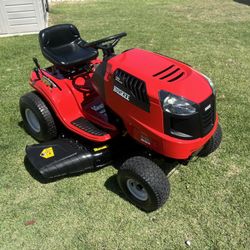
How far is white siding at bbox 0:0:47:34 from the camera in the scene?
314 inches

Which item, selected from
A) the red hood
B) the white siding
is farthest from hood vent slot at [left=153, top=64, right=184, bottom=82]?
the white siding

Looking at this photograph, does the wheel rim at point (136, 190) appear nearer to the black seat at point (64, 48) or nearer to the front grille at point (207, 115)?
the front grille at point (207, 115)

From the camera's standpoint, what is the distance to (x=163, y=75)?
3.09 metres

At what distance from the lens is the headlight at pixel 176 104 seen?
2910 millimetres

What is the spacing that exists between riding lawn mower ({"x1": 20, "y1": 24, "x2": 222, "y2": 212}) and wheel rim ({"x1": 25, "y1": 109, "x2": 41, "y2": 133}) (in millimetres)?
14

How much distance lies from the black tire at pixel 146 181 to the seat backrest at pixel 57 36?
1801 millimetres

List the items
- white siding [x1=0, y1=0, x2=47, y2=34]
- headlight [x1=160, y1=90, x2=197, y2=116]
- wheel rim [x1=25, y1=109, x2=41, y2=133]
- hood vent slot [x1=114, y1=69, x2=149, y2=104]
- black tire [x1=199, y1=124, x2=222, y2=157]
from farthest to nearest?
1. white siding [x1=0, y1=0, x2=47, y2=34]
2. wheel rim [x1=25, y1=109, x2=41, y2=133]
3. black tire [x1=199, y1=124, x2=222, y2=157]
4. hood vent slot [x1=114, y1=69, x2=149, y2=104]
5. headlight [x1=160, y1=90, x2=197, y2=116]

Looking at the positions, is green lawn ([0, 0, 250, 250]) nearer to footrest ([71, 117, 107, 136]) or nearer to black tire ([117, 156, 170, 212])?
Answer: black tire ([117, 156, 170, 212])

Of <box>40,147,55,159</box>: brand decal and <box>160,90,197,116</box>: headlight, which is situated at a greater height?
<box>160,90,197,116</box>: headlight

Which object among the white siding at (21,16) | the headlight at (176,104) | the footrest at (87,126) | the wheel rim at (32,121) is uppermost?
the headlight at (176,104)

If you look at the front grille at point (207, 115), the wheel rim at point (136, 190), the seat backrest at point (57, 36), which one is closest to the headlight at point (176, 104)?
the front grille at point (207, 115)

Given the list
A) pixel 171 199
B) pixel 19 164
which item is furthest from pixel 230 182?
pixel 19 164

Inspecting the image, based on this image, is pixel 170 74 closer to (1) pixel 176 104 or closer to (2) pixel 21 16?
(1) pixel 176 104

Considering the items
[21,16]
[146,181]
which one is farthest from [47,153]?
[21,16]
